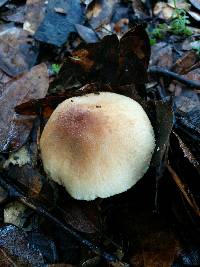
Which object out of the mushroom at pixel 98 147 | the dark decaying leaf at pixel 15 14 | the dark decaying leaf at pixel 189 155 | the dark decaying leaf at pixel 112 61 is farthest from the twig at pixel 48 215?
the dark decaying leaf at pixel 15 14

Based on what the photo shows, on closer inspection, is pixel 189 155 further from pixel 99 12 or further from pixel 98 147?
pixel 99 12

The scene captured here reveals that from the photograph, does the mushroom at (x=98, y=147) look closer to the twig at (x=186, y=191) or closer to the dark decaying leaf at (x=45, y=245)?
the twig at (x=186, y=191)

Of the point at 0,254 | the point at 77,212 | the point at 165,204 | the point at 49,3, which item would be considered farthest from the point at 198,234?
the point at 49,3

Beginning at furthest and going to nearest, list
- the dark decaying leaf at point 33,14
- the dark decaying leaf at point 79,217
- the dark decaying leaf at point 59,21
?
the dark decaying leaf at point 33,14, the dark decaying leaf at point 59,21, the dark decaying leaf at point 79,217

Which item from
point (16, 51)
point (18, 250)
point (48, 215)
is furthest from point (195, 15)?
point (18, 250)

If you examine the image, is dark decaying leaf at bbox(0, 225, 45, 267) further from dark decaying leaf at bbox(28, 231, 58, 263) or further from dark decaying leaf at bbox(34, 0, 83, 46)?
dark decaying leaf at bbox(34, 0, 83, 46)

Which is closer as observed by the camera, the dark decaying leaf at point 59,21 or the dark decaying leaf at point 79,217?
the dark decaying leaf at point 79,217

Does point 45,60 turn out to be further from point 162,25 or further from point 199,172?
point 199,172
